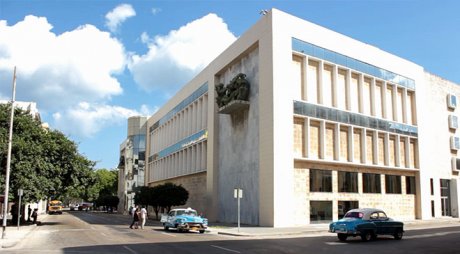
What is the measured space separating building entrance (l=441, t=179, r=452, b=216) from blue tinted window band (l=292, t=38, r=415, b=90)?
12.4 meters

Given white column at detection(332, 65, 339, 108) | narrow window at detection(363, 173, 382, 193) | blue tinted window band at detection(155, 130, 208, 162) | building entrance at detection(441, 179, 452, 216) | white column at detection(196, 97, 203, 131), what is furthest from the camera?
white column at detection(196, 97, 203, 131)

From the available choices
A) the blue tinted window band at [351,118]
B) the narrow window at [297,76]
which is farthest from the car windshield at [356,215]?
the narrow window at [297,76]

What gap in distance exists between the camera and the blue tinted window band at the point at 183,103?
173 ft

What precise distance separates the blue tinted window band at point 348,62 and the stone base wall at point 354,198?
376 inches

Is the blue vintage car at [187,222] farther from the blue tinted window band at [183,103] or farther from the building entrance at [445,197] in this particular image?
the building entrance at [445,197]

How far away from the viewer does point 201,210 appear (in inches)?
1957

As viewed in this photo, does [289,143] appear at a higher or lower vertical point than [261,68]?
lower

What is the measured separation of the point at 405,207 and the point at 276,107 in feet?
63.6

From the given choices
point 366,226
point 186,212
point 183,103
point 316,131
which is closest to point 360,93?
point 316,131

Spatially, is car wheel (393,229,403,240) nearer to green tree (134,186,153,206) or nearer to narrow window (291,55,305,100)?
narrow window (291,55,305,100)

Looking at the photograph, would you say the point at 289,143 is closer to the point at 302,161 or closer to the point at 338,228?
the point at 302,161

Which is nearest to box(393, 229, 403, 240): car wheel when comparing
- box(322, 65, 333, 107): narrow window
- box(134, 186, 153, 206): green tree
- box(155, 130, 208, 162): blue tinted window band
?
box(322, 65, 333, 107): narrow window

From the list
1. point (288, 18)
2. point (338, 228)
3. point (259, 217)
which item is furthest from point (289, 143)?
point (338, 228)

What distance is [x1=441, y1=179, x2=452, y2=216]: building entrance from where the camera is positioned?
50.2m
